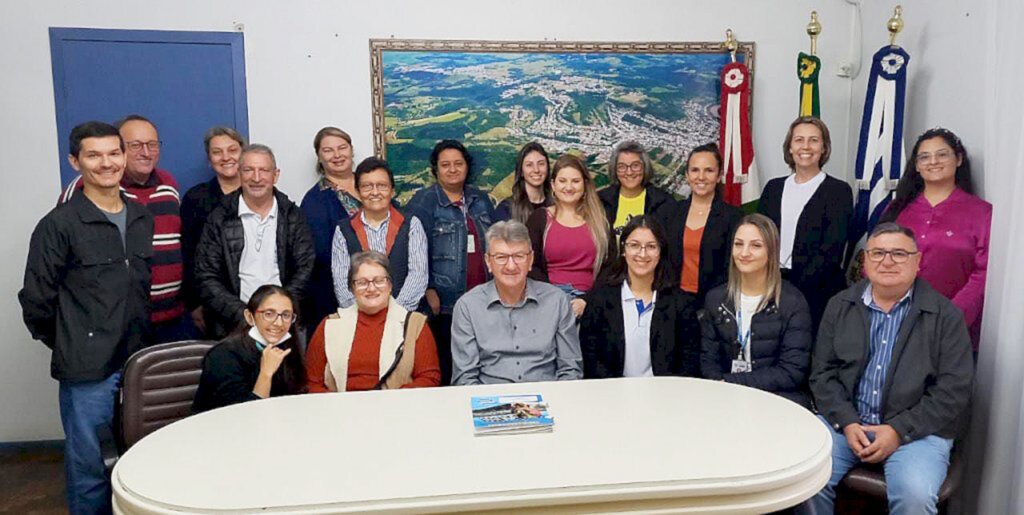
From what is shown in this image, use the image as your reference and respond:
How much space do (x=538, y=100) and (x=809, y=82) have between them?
4.60 feet

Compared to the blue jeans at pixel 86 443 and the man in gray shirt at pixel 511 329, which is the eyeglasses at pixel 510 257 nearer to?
the man in gray shirt at pixel 511 329

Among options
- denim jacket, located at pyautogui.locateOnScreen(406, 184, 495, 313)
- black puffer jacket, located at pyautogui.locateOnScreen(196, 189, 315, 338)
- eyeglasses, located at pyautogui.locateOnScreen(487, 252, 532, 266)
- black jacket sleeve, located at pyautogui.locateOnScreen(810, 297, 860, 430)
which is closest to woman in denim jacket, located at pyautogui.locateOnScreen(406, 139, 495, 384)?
denim jacket, located at pyautogui.locateOnScreen(406, 184, 495, 313)

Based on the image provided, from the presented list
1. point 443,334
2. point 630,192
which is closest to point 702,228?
point 630,192

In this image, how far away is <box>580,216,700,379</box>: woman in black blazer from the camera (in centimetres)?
280

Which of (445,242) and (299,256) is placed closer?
(299,256)

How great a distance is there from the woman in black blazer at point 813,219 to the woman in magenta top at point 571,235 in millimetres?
823

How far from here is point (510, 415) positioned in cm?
212

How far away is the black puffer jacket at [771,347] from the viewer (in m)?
2.71

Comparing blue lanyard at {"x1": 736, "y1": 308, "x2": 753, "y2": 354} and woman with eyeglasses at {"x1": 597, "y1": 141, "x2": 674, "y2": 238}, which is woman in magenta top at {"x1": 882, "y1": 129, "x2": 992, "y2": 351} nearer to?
blue lanyard at {"x1": 736, "y1": 308, "x2": 753, "y2": 354}

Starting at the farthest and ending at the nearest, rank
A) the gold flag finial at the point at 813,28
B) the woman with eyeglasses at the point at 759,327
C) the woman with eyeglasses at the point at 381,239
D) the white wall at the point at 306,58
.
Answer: the gold flag finial at the point at 813,28, the white wall at the point at 306,58, the woman with eyeglasses at the point at 381,239, the woman with eyeglasses at the point at 759,327

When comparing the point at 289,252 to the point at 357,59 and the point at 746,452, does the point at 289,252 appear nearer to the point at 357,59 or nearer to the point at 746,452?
the point at 357,59

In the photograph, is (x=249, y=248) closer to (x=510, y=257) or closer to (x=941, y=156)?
(x=510, y=257)

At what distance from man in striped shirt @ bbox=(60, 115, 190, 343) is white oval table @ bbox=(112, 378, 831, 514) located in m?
1.01

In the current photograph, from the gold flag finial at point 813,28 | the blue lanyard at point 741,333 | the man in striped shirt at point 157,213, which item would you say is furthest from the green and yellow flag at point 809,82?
the man in striped shirt at point 157,213
